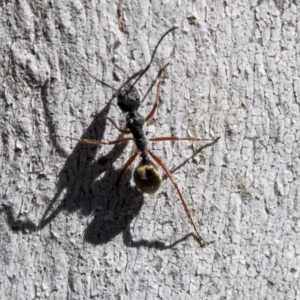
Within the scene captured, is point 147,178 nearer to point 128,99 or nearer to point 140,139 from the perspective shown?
point 140,139

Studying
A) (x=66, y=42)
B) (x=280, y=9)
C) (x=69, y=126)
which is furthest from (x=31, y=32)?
(x=280, y=9)

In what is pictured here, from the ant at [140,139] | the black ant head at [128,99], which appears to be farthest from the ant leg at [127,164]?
the black ant head at [128,99]

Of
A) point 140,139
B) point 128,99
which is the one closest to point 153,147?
point 140,139

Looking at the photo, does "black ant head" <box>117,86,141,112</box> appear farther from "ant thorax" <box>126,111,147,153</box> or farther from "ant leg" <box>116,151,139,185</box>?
"ant leg" <box>116,151,139,185</box>

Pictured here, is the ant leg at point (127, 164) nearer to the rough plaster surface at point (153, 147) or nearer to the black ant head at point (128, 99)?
the rough plaster surface at point (153, 147)

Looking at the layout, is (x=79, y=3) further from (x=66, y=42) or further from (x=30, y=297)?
(x=30, y=297)

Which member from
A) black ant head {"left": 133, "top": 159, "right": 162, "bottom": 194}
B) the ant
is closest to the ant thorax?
the ant
